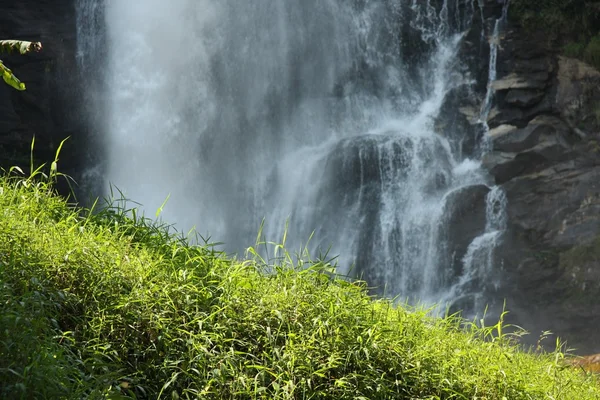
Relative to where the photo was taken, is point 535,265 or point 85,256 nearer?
point 85,256

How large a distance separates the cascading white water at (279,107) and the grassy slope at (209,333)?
11.1 meters

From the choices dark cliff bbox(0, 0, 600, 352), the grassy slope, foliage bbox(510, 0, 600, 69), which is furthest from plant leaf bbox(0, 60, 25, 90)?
Result: foliage bbox(510, 0, 600, 69)

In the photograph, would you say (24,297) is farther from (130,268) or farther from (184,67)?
(184,67)

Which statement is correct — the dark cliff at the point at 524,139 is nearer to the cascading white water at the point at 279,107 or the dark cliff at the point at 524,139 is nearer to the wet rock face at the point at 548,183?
the wet rock face at the point at 548,183

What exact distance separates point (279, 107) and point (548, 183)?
649 centimetres

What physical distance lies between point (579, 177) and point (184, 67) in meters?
9.21

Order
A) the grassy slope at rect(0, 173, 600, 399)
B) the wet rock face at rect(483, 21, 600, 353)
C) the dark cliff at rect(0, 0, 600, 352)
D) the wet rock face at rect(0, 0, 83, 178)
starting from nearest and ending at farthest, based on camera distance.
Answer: the grassy slope at rect(0, 173, 600, 399) < the wet rock face at rect(483, 21, 600, 353) < the dark cliff at rect(0, 0, 600, 352) < the wet rock face at rect(0, 0, 83, 178)

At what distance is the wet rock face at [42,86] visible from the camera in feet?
53.1

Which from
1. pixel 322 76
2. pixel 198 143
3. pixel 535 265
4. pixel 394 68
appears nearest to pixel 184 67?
pixel 198 143

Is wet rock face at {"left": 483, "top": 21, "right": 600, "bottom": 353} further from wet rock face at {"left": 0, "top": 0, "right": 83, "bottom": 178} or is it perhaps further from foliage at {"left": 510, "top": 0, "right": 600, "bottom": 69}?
wet rock face at {"left": 0, "top": 0, "right": 83, "bottom": 178}

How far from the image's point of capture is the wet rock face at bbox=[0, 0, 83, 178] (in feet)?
53.1

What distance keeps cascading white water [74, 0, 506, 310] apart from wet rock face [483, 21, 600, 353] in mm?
1095

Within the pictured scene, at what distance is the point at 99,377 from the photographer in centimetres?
314

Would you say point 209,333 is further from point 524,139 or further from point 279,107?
point 279,107
